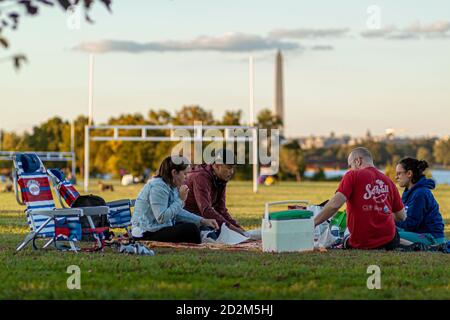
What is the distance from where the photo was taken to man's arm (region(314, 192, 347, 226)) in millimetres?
8883

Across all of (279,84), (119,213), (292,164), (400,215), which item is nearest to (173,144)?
(292,164)

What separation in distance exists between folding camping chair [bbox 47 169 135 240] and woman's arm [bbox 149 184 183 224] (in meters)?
0.68

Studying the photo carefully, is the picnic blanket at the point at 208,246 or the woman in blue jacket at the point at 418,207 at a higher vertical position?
the woman in blue jacket at the point at 418,207

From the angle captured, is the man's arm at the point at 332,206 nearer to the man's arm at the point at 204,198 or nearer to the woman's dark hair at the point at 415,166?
the woman's dark hair at the point at 415,166

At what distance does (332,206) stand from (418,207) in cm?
138

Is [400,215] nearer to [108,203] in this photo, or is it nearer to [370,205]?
[370,205]

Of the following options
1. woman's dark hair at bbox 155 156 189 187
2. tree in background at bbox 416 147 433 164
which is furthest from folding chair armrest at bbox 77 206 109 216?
tree in background at bbox 416 147 433 164

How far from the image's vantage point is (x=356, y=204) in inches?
358

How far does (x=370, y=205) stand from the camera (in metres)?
9.09

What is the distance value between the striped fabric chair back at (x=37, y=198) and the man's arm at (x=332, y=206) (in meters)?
2.30

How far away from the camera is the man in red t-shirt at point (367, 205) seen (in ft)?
29.6

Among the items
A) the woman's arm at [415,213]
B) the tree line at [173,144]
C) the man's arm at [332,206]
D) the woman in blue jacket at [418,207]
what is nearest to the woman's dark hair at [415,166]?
the woman in blue jacket at [418,207]

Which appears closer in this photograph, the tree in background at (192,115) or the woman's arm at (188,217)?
the woman's arm at (188,217)
